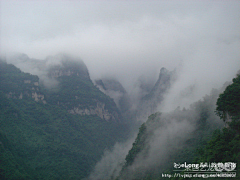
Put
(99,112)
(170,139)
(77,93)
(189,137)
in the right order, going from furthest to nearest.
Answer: (99,112) < (77,93) < (170,139) < (189,137)

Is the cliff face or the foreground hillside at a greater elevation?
the cliff face

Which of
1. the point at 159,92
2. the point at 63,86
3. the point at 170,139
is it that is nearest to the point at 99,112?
the point at 63,86

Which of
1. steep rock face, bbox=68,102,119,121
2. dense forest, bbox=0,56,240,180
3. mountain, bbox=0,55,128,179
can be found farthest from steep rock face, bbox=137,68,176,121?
steep rock face, bbox=68,102,119,121

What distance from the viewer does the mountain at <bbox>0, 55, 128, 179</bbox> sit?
87.8 m

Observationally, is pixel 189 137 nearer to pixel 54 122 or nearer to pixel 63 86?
pixel 54 122

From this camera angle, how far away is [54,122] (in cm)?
12175

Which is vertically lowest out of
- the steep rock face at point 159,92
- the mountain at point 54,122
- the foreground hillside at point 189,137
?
the foreground hillside at point 189,137

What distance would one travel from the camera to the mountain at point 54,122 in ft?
288

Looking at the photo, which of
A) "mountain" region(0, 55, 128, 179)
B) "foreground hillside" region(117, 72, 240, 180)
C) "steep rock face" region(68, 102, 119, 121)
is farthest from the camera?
"steep rock face" region(68, 102, 119, 121)

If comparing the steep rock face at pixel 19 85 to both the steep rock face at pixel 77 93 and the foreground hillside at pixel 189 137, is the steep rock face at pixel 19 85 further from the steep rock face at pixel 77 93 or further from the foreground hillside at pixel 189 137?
the foreground hillside at pixel 189 137

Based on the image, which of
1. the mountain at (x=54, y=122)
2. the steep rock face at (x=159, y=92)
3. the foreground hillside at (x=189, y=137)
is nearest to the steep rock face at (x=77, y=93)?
the mountain at (x=54, y=122)

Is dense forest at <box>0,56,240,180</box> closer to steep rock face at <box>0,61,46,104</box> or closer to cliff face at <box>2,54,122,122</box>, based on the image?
steep rock face at <box>0,61,46,104</box>

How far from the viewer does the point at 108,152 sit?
126m

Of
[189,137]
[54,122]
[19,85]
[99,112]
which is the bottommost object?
[189,137]
